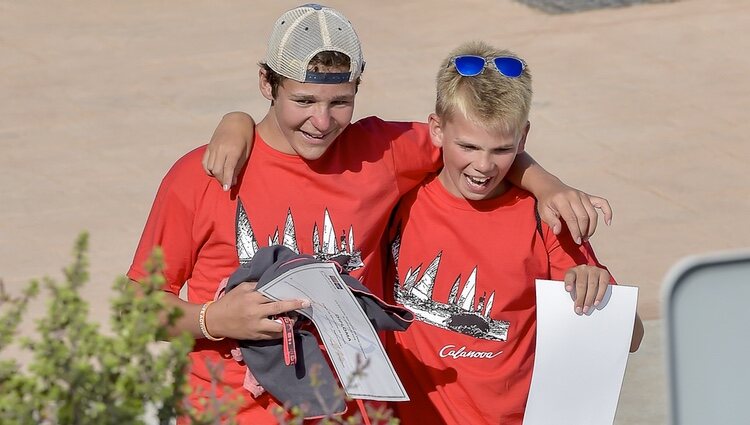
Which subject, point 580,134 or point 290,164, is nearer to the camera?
point 290,164

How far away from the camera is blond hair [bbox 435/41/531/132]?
3541mm

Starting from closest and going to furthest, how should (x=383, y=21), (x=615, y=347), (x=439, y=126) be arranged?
(x=615, y=347) → (x=439, y=126) → (x=383, y=21)

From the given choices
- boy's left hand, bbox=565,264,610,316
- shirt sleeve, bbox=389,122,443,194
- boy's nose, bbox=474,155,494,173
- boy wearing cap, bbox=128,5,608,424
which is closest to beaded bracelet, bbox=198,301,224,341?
boy wearing cap, bbox=128,5,608,424

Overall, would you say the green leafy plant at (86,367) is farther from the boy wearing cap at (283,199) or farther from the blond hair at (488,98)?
the blond hair at (488,98)

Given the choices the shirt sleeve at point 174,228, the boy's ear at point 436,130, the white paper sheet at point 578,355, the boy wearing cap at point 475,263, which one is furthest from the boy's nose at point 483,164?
the shirt sleeve at point 174,228

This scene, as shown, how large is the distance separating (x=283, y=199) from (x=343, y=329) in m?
0.46

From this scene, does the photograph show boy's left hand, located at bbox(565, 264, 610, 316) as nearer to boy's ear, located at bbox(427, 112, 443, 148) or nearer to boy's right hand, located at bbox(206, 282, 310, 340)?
boy's ear, located at bbox(427, 112, 443, 148)

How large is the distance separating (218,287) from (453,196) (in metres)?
0.69

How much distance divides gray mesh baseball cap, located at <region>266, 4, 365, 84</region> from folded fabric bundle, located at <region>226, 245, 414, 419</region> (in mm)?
446

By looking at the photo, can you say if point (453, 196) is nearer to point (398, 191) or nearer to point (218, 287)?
point (398, 191)

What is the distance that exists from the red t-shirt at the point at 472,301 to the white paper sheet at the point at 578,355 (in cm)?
20

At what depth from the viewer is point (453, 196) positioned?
3.75 meters

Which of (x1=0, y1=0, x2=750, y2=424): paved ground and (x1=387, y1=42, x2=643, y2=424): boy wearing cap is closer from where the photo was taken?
(x1=387, y1=42, x2=643, y2=424): boy wearing cap

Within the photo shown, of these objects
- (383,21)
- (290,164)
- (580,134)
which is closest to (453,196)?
(290,164)
